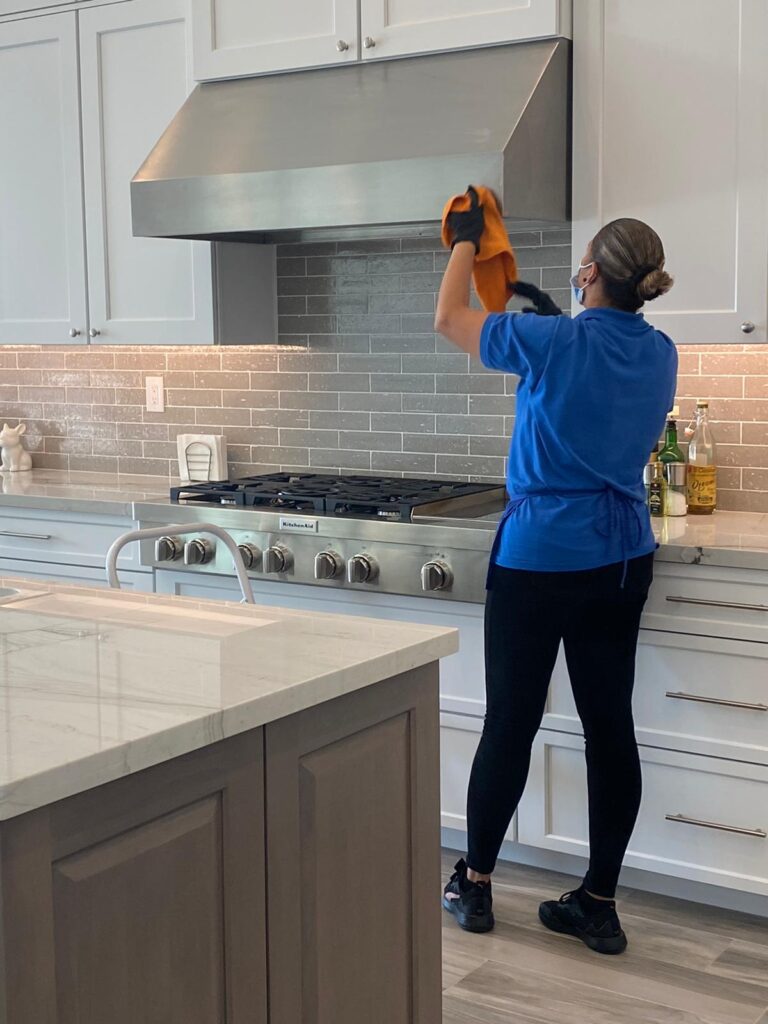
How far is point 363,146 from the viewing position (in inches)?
135

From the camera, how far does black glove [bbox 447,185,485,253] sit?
2971mm

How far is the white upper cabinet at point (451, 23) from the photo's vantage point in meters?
3.31

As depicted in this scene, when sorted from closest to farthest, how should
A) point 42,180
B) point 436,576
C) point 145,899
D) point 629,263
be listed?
point 145,899, point 629,263, point 436,576, point 42,180

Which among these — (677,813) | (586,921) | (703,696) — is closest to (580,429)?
(703,696)

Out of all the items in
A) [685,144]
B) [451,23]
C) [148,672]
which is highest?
[451,23]

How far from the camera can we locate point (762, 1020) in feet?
8.87

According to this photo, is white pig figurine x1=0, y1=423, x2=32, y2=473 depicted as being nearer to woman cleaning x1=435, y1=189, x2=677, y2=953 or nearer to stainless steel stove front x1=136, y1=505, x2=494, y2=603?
stainless steel stove front x1=136, y1=505, x2=494, y2=603

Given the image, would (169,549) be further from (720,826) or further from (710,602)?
(720,826)

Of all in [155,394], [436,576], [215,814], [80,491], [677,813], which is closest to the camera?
[215,814]

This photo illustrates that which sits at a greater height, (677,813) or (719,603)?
(719,603)

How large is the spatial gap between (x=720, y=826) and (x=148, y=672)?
6.00 ft

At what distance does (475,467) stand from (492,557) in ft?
3.30

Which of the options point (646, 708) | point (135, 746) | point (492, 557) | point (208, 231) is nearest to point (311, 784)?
point (135, 746)

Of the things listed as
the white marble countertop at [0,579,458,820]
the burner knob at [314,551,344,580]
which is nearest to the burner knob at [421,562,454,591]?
the burner knob at [314,551,344,580]
